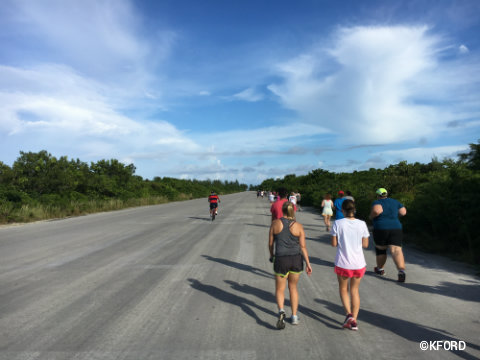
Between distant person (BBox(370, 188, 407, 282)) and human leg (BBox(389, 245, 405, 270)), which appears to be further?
distant person (BBox(370, 188, 407, 282))

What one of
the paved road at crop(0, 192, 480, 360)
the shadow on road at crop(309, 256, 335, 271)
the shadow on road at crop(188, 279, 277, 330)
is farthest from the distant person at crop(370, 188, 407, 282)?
the shadow on road at crop(188, 279, 277, 330)

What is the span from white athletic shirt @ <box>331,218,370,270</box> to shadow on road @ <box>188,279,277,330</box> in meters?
1.25

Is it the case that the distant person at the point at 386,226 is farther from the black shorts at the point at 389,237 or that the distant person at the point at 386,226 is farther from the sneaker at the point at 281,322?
the sneaker at the point at 281,322

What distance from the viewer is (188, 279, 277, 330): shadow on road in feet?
14.7

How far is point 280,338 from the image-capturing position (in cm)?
382

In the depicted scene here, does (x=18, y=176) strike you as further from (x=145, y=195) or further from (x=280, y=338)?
(x=280, y=338)

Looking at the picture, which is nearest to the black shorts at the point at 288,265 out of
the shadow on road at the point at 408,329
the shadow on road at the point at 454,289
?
the shadow on road at the point at 408,329

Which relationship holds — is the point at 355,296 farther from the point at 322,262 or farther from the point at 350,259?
the point at 322,262

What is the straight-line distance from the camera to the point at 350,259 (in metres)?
4.16

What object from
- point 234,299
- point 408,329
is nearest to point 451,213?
point 408,329

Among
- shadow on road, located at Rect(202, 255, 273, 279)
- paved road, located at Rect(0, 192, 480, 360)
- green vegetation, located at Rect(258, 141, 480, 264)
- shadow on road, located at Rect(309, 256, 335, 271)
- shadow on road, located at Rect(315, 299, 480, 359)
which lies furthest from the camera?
green vegetation, located at Rect(258, 141, 480, 264)

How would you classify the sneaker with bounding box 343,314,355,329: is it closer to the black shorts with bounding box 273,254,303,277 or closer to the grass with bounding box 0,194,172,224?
the black shorts with bounding box 273,254,303,277

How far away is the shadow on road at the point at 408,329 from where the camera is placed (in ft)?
12.5

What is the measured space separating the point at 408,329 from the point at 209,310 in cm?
266
